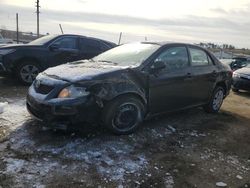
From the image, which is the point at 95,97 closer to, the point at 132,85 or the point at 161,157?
the point at 132,85

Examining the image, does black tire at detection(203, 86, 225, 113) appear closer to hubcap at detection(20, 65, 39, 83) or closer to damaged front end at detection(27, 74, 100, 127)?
damaged front end at detection(27, 74, 100, 127)

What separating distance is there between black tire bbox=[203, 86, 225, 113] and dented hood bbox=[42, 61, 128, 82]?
2860 mm

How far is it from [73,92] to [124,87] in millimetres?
853

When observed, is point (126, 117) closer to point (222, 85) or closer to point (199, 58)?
point (199, 58)

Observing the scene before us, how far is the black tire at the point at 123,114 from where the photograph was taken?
Answer: 572 cm

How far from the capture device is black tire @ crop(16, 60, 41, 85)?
9.88 m

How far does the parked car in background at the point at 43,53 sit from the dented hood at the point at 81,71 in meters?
3.76

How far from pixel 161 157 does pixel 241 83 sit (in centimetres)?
792

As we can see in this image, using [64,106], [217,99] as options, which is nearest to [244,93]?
[217,99]

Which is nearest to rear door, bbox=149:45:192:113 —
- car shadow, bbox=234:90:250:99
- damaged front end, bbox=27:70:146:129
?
damaged front end, bbox=27:70:146:129

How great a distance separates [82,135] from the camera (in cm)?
588

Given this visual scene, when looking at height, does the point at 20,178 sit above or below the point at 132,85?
below

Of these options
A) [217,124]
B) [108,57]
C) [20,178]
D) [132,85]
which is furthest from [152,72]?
[20,178]

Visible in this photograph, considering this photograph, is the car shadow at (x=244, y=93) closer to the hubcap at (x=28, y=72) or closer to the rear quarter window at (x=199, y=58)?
the rear quarter window at (x=199, y=58)
